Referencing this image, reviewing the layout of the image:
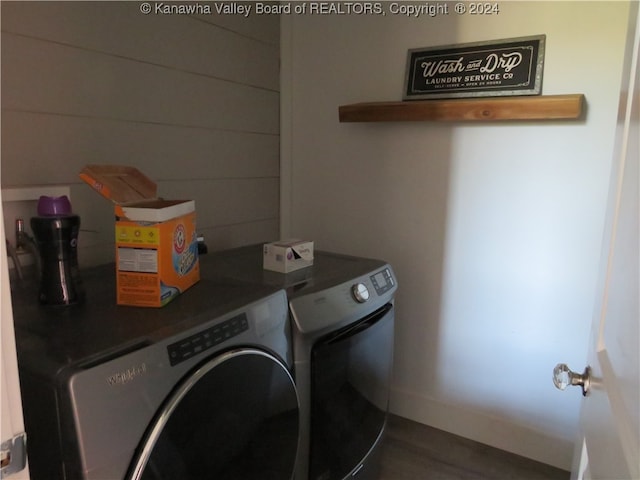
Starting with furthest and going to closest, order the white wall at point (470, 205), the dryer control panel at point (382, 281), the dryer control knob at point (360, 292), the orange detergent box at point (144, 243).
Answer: the white wall at point (470, 205)
the dryer control panel at point (382, 281)
the dryer control knob at point (360, 292)
the orange detergent box at point (144, 243)

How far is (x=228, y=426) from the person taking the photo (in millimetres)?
1012

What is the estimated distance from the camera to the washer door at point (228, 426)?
0.87 meters

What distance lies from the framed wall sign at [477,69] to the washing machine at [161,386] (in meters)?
1.11

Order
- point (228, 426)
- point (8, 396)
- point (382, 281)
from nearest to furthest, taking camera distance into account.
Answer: point (8, 396)
point (228, 426)
point (382, 281)

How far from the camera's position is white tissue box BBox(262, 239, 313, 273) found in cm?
142

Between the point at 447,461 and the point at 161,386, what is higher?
the point at 161,386

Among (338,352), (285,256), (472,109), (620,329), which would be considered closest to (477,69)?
(472,109)

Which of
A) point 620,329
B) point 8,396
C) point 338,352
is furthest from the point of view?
point 338,352

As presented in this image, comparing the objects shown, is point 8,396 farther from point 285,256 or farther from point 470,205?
point 470,205

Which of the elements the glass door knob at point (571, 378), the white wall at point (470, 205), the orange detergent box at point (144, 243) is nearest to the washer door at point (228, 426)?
the orange detergent box at point (144, 243)

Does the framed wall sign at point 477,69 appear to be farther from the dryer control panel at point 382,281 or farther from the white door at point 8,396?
the white door at point 8,396

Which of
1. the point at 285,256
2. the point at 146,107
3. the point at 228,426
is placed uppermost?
the point at 146,107

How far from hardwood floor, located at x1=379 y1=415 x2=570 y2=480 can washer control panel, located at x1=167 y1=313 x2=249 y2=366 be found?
41.6 inches

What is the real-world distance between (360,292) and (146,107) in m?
0.90
